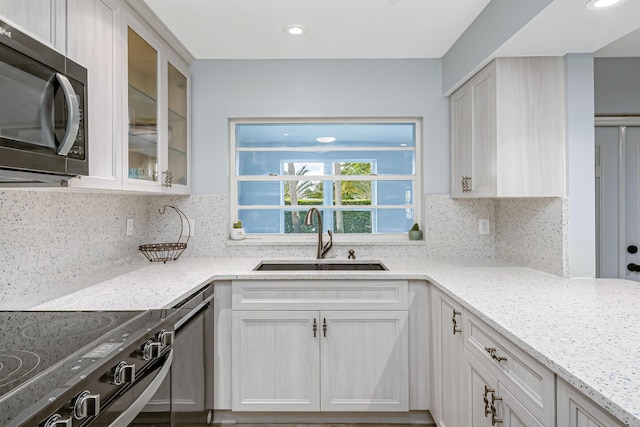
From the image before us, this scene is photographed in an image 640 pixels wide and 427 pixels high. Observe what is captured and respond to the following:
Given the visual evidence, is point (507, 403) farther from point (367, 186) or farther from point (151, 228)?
point (151, 228)

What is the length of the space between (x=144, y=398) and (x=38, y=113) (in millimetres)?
928

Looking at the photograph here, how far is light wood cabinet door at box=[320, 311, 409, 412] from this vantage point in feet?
7.35

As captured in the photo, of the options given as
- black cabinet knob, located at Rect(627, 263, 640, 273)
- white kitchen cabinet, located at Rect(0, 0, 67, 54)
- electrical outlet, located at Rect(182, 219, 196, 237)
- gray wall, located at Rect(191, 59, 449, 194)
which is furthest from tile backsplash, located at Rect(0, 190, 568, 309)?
black cabinet knob, located at Rect(627, 263, 640, 273)

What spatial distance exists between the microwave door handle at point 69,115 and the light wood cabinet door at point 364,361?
5.04 feet

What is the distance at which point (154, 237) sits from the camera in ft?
9.38

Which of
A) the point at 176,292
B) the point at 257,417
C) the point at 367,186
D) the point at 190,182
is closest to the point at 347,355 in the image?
the point at 257,417

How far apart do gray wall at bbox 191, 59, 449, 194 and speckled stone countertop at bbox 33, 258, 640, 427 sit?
0.95 m

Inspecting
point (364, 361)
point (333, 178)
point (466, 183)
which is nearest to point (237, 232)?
point (333, 178)

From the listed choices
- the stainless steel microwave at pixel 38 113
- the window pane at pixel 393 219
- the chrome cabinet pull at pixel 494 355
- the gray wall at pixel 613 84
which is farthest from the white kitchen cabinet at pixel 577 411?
the gray wall at pixel 613 84

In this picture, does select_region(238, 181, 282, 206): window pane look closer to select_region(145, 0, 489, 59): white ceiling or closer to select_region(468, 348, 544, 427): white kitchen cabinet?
select_region(145, 0, 489, 59): white ceiling

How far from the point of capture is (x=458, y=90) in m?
2.68

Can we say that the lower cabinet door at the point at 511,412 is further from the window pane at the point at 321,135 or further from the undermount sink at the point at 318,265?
the window pane at the point at 321,135

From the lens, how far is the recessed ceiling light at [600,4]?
1.50 meters

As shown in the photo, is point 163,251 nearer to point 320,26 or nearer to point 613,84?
point 320,26
